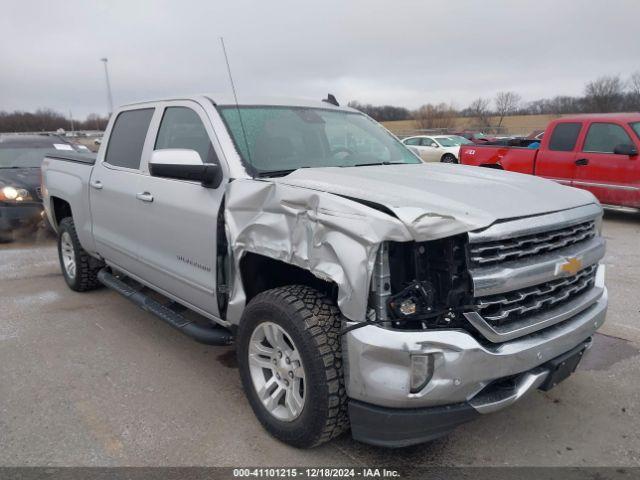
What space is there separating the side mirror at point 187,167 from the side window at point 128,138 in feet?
3.70

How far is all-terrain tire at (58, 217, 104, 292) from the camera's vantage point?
540cm

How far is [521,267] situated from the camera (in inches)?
96.3

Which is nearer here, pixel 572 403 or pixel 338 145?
pixel 572 403

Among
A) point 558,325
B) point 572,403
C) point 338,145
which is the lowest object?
point 572,403

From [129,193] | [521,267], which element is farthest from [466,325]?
[129,193]

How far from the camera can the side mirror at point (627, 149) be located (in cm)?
861

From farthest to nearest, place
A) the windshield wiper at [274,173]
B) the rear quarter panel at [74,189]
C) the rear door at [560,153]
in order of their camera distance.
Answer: the rear door at [560,153], the rear quarter panel at [74,189], the windshield wiper at [274,173]

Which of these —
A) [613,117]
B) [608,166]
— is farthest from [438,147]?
[608,166]

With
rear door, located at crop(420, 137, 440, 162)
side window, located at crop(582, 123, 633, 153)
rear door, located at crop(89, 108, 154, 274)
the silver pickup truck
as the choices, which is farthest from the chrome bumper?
rear door, located at crop(420, 137, 440, 162)

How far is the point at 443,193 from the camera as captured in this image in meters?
2.71

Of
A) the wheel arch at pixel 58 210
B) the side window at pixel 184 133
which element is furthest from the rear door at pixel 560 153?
the wheel arch at pixel 58 210

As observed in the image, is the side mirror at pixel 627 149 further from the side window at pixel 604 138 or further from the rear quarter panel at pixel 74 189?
the rear quarter panel at pixel 74 189

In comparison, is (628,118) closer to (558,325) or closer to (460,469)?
(558,325)

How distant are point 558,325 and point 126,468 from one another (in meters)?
2.35
